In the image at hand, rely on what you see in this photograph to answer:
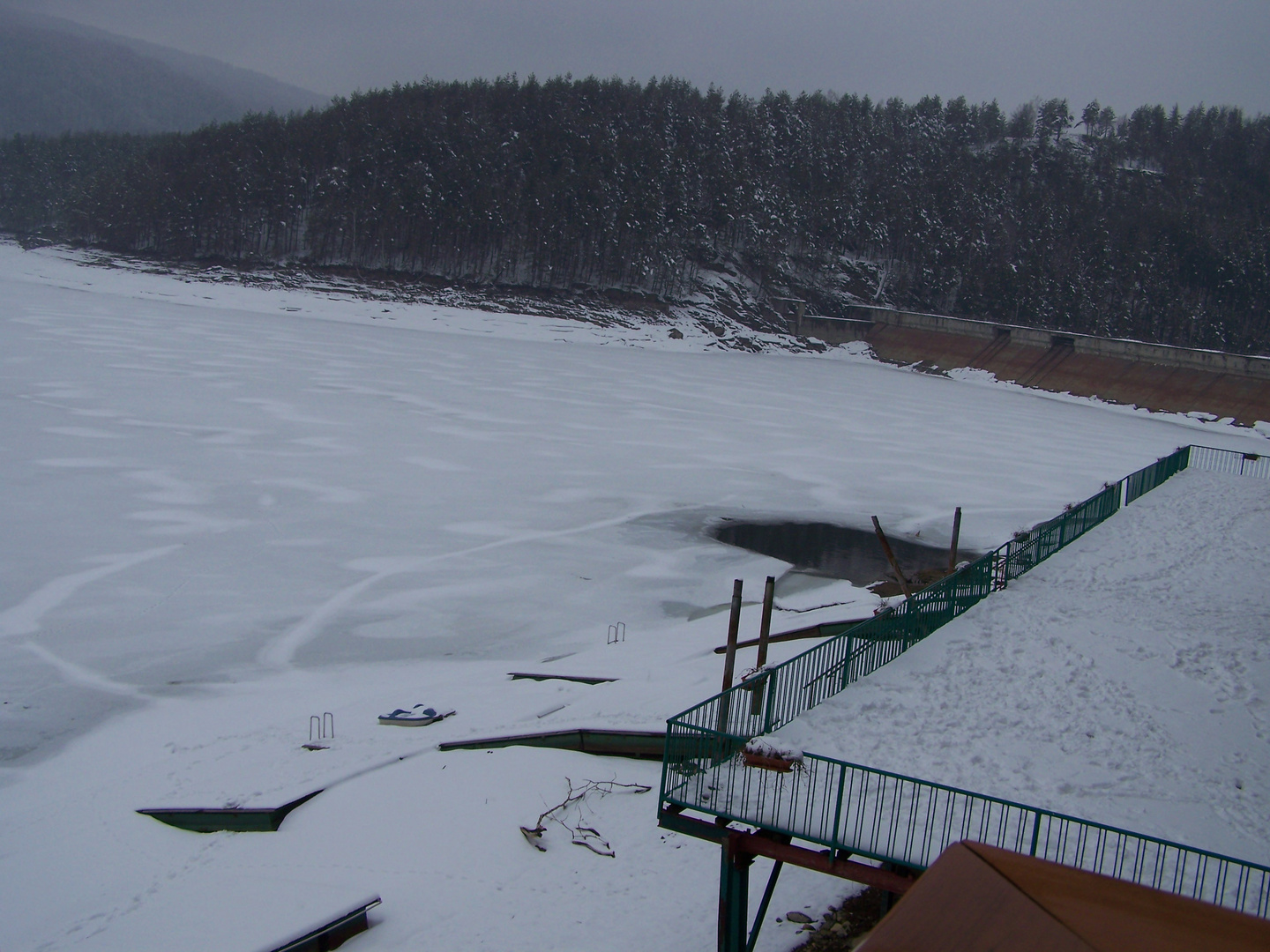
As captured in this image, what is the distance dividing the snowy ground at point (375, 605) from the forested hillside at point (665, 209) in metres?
47.8

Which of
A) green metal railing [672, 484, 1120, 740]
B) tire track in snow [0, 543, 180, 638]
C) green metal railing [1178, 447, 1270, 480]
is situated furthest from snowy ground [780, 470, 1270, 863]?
green metal railing [1178, 447, 1270, 480]

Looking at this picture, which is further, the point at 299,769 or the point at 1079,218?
the point at 1079,218

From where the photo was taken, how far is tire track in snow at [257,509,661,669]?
1605cm

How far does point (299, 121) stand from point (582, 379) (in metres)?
78.1

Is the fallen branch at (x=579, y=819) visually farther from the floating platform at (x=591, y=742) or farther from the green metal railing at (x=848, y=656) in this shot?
the green metal railing at (x=848, y=656)

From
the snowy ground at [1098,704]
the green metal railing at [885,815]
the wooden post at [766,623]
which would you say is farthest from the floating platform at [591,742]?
the snowy ground at [1098,704]

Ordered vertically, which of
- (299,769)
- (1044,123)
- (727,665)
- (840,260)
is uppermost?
(1044,123)

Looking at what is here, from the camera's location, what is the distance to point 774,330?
85312 mm

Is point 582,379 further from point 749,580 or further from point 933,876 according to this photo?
point 933,876

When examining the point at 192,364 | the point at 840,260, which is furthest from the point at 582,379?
the point at 840,260

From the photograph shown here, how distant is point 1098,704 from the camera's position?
465 inches

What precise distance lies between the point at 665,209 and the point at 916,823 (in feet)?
290

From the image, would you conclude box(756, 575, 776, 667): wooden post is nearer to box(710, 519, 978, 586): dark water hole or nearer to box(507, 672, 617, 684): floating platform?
box(507, 672, 617, 684): floating platform

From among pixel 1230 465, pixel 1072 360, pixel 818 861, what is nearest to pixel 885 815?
pixel 818 861
